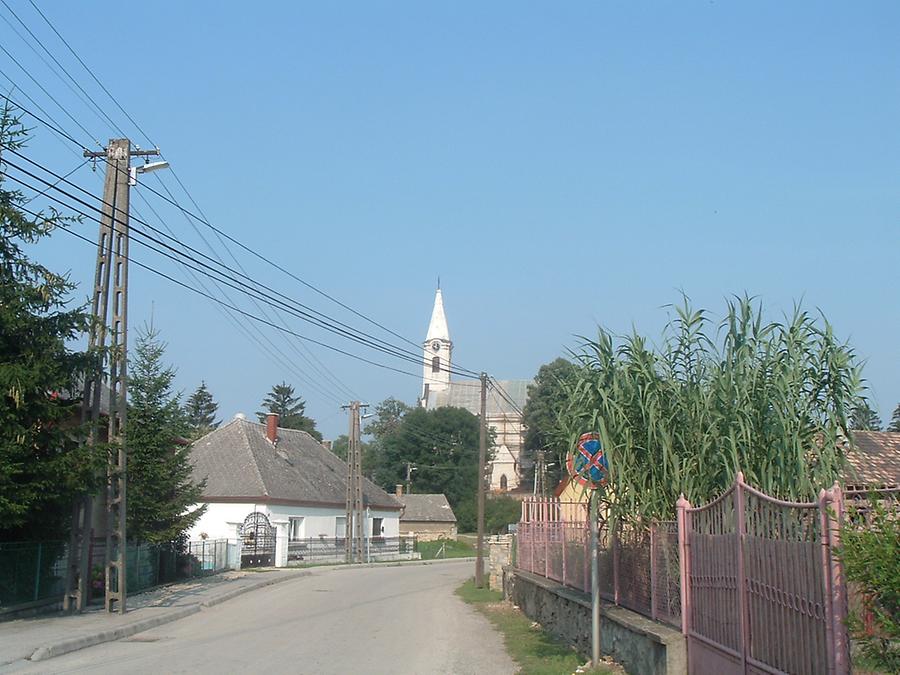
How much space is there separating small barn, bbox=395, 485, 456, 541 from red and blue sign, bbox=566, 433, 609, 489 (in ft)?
219

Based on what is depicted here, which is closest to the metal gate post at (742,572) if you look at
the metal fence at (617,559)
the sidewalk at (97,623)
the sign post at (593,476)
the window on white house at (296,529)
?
the metal fence at (617,559)

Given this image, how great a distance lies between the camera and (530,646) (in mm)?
15406

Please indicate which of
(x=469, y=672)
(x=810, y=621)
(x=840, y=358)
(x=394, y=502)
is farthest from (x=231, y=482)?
(x=810, y=621)

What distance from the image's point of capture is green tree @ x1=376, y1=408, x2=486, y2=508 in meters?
96.8

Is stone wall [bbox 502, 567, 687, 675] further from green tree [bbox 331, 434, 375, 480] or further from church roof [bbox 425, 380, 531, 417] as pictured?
church roof [bbox 425, 380, 531, 417]

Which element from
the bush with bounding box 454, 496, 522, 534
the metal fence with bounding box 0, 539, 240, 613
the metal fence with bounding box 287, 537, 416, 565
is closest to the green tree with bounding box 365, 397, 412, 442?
the bush with bounding box 454, 496, 522, 534

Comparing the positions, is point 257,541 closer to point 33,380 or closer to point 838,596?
point 33,380

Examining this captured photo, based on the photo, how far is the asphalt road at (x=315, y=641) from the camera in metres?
13.1

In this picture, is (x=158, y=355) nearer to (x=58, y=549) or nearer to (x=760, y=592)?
(x=58, y=549)

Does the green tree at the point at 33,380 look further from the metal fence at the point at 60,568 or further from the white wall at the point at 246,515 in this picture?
the white wall at the point at 246,515

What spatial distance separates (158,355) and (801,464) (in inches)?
833

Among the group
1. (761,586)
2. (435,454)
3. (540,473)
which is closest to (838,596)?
(761,586)

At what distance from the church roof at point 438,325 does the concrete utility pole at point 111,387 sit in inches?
4158

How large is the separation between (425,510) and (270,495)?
3486 centimetres
